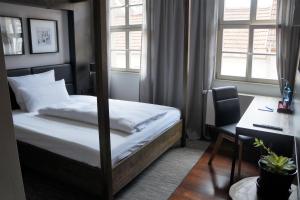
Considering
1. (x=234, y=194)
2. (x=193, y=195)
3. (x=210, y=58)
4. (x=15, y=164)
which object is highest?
(x=210, y=58)

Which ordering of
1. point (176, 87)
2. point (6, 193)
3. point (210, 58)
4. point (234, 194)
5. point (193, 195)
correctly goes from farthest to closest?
point (176, 87) < point (210, 58) < point (193, 195) < point (234, 194) < point (6, 193)

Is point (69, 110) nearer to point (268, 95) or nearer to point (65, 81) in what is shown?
point (65, 81)

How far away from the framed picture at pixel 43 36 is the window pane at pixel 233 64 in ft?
8.65

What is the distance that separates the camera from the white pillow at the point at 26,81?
3275mm

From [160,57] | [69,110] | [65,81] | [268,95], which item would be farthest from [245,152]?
[65,81]

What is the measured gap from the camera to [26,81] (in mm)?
3363

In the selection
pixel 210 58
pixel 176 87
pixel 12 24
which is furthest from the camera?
pixel 176 87

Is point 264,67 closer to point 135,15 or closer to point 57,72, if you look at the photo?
point 135,15

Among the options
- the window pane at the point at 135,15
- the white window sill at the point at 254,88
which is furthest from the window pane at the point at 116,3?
the white window sill at the point at 254,88

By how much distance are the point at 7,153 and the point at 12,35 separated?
10.6ft

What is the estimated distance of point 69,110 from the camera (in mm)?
2861

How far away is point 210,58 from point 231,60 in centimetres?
35

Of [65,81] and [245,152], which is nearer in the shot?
[245,152]

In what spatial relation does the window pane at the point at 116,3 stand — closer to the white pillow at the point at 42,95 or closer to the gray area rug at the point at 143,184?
the white pillow at the point at 42,95
